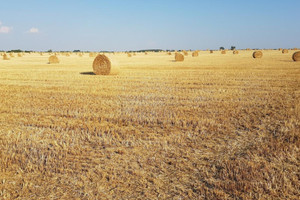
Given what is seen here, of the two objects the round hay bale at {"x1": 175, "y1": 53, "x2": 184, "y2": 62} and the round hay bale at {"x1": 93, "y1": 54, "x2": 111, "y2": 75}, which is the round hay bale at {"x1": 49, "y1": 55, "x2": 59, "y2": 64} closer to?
the round hay bale at {"x1": 175, "y1": 53, "x2": 184, "y2": 62}

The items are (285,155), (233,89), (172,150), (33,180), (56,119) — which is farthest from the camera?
(233,89)

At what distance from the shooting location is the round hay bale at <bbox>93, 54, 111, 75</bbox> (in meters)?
16.0

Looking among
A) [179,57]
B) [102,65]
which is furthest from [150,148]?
[179,57]

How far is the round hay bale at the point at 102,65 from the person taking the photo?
628 inches

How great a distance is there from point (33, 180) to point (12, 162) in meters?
0.74

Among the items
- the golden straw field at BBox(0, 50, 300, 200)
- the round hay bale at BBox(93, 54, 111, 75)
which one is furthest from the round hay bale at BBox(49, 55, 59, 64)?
→ the golden straw field at BBox(0, 50, 300, 200)

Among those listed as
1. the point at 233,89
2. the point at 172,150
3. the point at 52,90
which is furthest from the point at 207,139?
the point at 52,90

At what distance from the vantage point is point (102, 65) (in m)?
16.1

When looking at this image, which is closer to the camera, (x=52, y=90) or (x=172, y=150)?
(x=172, y=150)

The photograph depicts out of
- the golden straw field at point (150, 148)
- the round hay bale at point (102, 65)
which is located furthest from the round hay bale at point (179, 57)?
the golden straw field at point (150, 148)

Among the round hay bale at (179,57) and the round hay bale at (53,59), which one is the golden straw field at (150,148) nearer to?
the round hay bale at (53,59)

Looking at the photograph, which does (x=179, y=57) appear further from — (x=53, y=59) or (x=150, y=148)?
(x=150, y=148)

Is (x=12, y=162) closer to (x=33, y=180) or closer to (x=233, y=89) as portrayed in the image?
(x=33, y=180)

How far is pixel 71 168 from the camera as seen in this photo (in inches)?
151
